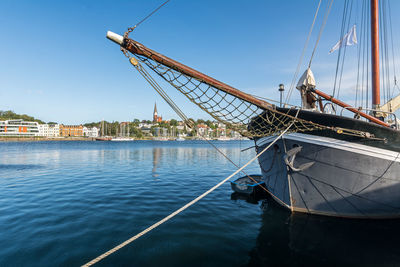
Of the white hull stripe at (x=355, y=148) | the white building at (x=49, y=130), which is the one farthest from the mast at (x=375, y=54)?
the white building at (x=49, y=130)

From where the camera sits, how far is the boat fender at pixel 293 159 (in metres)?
5.60

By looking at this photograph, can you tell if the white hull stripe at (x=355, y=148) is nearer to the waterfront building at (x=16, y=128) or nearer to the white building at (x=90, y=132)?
the waterfront building at (x=16, y=128)

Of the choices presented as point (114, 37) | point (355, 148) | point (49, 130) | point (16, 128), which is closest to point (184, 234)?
point (355, 148)

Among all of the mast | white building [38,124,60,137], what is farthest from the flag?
white building [38,124,60,137]

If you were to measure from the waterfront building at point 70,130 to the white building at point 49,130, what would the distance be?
259cm

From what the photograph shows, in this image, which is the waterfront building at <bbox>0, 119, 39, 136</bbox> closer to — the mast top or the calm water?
the calm water

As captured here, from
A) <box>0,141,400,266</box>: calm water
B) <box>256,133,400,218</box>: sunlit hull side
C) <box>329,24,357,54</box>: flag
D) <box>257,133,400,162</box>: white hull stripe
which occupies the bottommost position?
<box>0,141,400,266</box>: calm water

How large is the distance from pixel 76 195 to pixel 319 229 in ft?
31.5

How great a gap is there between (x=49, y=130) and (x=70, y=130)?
10.8 meters

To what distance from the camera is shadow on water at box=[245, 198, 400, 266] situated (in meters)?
4.20

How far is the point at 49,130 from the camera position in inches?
4783

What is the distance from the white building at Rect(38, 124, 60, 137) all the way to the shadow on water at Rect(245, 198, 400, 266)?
5805 inches

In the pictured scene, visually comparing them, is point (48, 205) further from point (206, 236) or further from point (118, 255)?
point (206, 236)

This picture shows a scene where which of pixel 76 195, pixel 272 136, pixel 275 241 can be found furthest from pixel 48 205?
pixel 272 136
